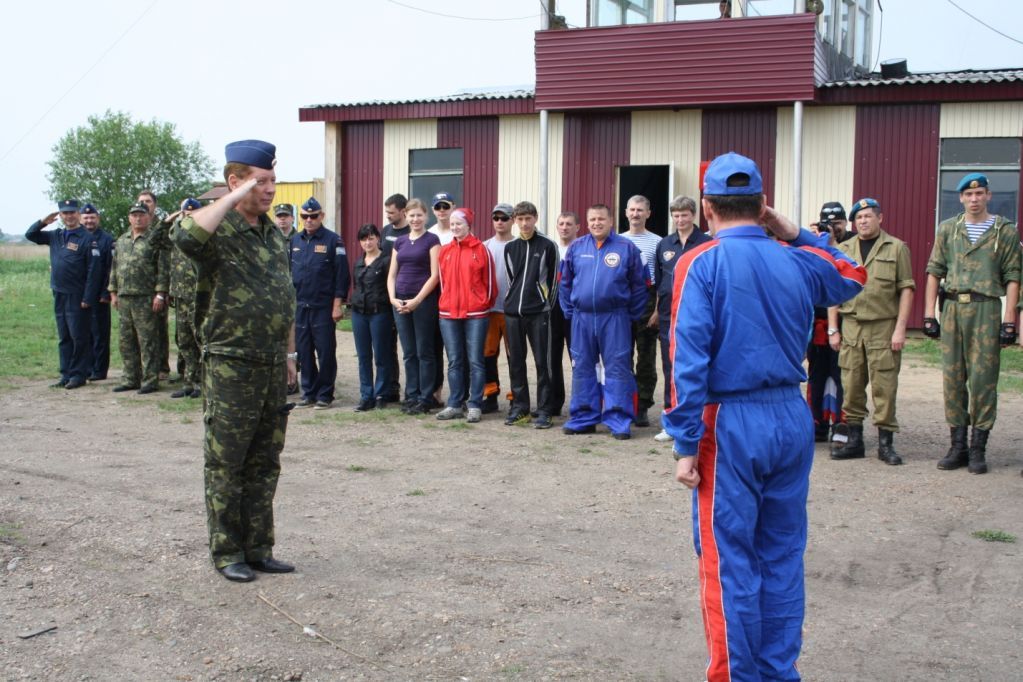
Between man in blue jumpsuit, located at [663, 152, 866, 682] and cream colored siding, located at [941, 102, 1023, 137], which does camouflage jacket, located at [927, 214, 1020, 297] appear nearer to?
man in blue jumpsuit, located at [663, 152, 866, 682]

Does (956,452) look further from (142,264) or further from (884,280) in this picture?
(142,264)

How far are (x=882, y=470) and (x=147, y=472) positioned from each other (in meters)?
5.55

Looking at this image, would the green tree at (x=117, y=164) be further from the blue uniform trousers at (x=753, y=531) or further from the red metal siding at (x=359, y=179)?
the blue uniform trousers at (x=753, y=531)

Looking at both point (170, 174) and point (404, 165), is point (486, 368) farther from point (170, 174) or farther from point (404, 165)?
point (170, 174)

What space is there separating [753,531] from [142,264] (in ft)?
31.9

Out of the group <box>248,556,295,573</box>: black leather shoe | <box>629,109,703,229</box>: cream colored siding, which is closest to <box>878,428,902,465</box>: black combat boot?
<box>248,556,295,573</box>: black leather shoe

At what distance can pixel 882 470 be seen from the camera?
8.08 meters

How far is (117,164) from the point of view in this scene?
65.3 metres

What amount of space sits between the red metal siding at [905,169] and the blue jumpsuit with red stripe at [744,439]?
44.0ft

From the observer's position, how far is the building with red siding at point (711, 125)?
16062 millimetres

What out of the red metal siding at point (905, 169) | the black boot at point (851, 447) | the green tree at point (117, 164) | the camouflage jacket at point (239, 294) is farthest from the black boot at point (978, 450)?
the green tree at point (117, 164)

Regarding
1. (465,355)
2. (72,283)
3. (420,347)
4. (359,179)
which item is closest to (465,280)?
(465,355)

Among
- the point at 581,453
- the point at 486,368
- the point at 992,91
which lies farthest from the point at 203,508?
the point at 992,91

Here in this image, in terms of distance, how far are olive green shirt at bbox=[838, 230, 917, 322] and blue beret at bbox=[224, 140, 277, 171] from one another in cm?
488
